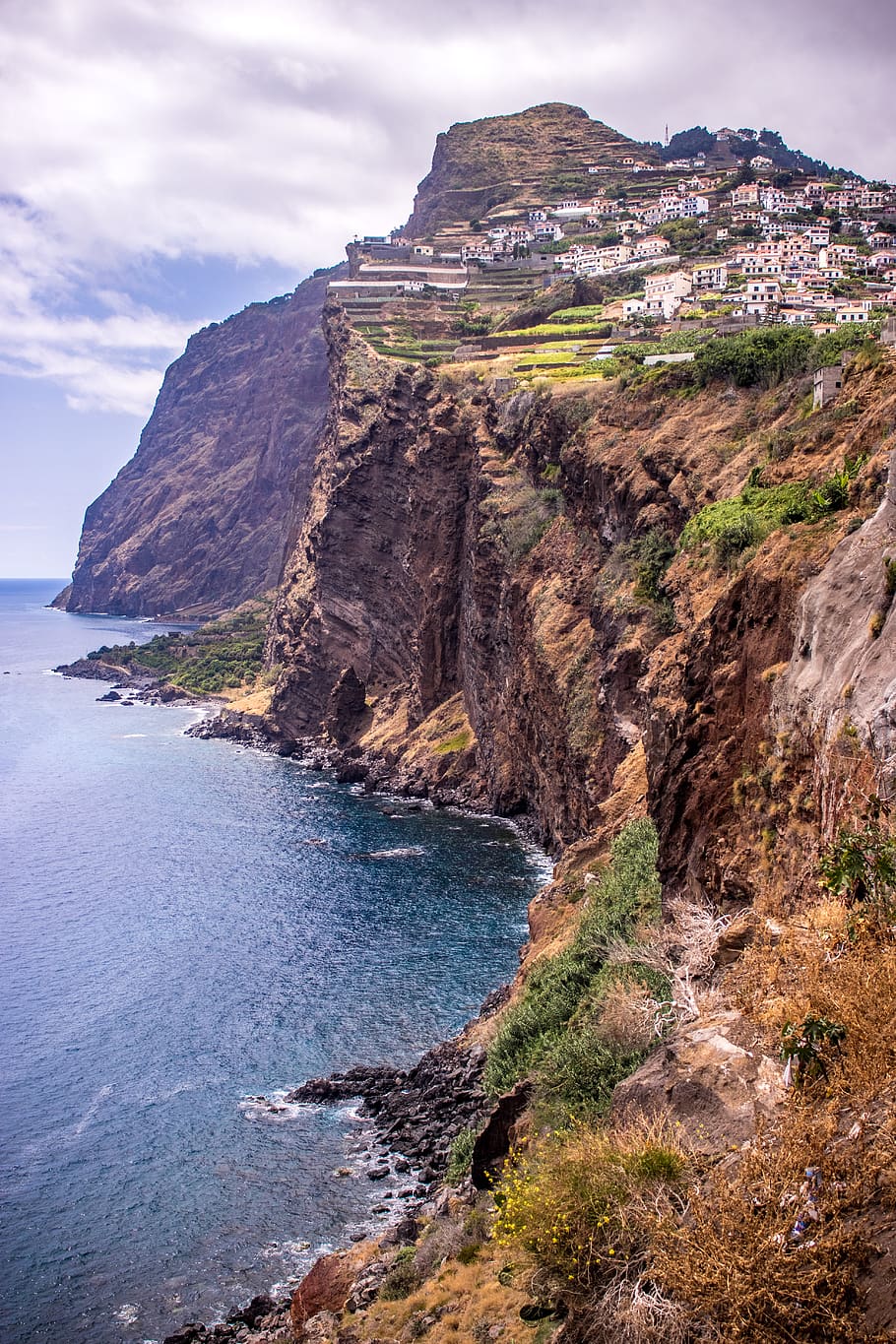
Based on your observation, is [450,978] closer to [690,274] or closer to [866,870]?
[866,870]

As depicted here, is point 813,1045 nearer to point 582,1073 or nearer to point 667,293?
point 582,1073

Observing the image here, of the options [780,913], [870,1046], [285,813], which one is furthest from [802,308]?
[870,1046]

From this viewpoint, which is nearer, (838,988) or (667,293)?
(838,988)

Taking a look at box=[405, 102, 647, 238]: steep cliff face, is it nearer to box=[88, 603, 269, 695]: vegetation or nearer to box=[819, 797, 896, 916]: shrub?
box=[88, 603, 269, 695]: vegetation

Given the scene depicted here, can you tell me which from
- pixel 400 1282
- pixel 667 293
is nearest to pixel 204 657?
pixel 667 293

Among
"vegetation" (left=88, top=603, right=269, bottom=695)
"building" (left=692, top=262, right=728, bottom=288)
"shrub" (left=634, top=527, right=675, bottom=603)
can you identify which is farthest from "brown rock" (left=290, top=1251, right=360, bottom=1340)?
"vegetation" (left=88, top=603, right=269, bottom=695)

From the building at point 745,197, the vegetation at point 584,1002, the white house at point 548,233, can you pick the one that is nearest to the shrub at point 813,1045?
the vegetation at point 584,1002

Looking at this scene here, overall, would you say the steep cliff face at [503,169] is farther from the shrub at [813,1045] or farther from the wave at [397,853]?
the shrub at [813,1045]
